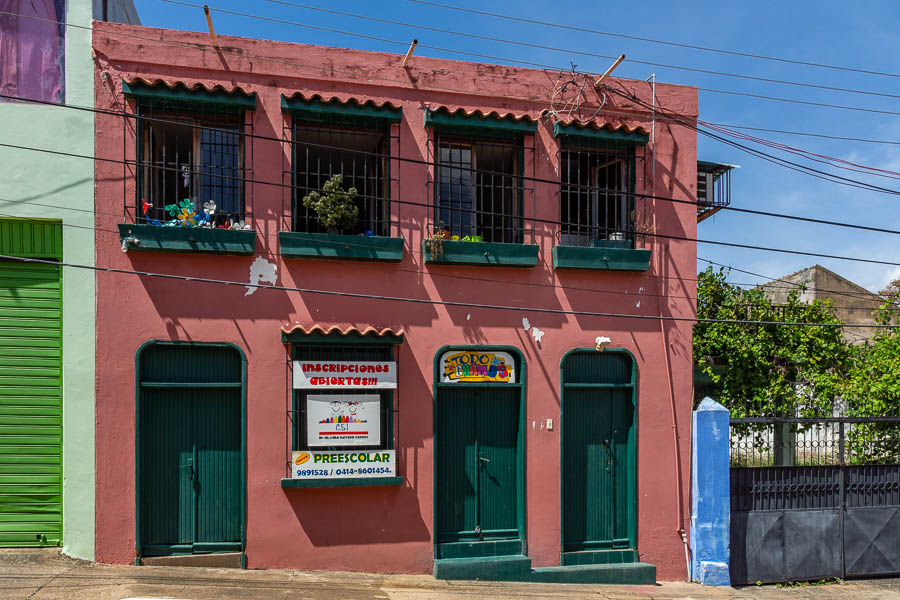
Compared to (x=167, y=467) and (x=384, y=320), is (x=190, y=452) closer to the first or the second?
(x=167, y=467)

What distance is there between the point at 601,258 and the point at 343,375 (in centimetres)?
392

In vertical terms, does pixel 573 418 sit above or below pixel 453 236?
below

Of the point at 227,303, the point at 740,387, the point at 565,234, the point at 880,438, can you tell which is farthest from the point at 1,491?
the point at 880,438

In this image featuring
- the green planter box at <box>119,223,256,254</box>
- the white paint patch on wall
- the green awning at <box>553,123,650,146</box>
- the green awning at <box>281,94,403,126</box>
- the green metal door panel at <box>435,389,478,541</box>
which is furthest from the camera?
the green awning at <box>553,123,650,146</box>

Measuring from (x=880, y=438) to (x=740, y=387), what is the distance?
2.36 metres

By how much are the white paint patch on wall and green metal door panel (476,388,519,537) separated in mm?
3179

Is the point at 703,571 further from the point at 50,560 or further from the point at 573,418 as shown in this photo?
the point at 50,560

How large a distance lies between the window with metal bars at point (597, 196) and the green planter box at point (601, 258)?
0.38m

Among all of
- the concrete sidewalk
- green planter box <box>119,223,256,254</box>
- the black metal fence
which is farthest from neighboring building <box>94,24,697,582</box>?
the black metal fence

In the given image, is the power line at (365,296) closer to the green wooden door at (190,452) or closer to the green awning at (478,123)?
the green wooden door at (190,452)

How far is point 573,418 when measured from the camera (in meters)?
9.65

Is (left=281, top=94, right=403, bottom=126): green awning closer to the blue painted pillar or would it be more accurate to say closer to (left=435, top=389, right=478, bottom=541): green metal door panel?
(left=435, top=389, right=478, bottom=541): green metal door panel

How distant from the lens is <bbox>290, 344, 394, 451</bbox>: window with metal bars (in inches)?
341

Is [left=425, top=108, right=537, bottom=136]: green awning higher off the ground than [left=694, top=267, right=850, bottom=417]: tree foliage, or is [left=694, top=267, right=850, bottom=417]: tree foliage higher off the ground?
[left=425, top=108, right=537, bottom=136]: green awning
